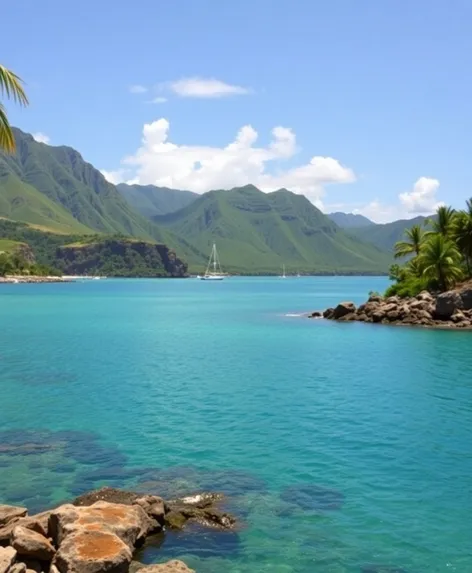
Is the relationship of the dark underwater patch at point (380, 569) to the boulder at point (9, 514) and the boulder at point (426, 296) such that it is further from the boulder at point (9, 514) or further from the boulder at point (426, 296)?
the boulder at point (426, 296)

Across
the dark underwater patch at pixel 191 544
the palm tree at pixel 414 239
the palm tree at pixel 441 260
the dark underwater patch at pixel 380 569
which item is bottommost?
the dark underwater patch at pixel 380 569

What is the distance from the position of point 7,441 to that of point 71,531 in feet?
51.6

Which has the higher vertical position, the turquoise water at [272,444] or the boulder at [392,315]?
the boulder at [392,315]

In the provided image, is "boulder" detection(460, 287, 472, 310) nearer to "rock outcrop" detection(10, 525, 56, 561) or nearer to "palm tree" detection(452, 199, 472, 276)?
"palm tree" detection(452, 199, 472, 276)

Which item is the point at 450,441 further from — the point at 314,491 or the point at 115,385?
the point at 115,385

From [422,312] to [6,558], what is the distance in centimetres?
8593

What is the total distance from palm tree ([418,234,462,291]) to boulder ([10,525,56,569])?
90660 mm

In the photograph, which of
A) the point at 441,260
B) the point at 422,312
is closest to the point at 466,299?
the point at 422,312

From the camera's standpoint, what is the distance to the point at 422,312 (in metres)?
92.9

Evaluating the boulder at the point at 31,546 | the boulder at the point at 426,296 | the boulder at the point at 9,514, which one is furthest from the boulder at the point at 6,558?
the boulder at the point at 426,296

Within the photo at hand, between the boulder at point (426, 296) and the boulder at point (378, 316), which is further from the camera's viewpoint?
the boulder at point (426, 296)

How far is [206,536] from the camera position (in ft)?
63.0

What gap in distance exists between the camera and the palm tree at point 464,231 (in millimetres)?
104062

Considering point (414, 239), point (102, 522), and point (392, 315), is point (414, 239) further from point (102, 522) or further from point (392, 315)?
point (102, 522)
